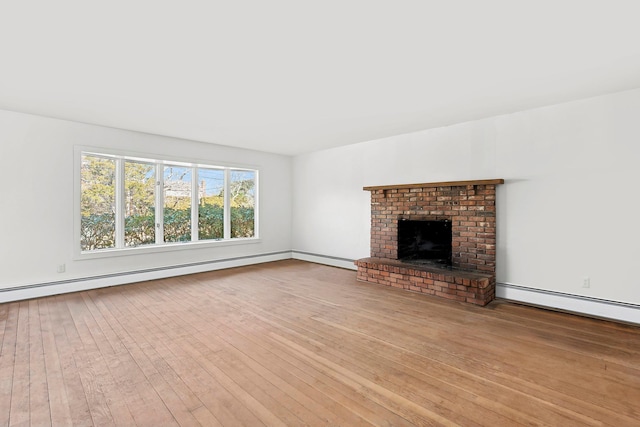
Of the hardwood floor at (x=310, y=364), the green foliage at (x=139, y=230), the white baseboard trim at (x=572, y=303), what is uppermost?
the green foliage at (x=139, y=230)

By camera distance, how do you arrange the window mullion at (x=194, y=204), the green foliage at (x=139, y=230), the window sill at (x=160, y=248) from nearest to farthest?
1. the window sill at (x=160, y=248)
2. the green foliage at (x=139, y=230)
3. the window mullion at (x=194, y=204)

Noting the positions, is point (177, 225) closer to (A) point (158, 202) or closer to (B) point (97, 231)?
(A) point (158, 202)

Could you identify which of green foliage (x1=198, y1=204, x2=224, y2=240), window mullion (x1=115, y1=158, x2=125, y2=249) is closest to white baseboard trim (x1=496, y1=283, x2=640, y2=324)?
green foliage (x1=198, y1=204, x2=224, y2=240)

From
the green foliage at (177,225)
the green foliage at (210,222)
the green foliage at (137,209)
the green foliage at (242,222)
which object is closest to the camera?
the green foliage at (137,209)

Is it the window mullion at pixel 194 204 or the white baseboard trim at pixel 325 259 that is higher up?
the window mullion at pixel 194 204

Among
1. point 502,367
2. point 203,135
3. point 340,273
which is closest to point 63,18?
point 203,135

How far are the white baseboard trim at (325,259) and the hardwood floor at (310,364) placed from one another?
6.63ft

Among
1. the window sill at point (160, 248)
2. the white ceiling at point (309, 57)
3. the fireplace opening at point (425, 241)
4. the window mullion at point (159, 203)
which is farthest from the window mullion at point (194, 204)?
the fireplace opening at point (425, 241)

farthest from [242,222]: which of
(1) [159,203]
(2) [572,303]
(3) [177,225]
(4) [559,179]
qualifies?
(2) [572,303]

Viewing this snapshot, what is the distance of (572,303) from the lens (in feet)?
11.9

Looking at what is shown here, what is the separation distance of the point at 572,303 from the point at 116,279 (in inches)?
251

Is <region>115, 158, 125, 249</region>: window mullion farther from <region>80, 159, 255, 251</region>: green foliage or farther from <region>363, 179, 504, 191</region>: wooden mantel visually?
<region>363, 179, 504, 191</region>: wooden mantel

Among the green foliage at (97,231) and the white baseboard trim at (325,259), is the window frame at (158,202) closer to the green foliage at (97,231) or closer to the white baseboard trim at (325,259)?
the green foliage at (97,231)

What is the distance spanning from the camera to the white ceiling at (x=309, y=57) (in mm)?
2018
